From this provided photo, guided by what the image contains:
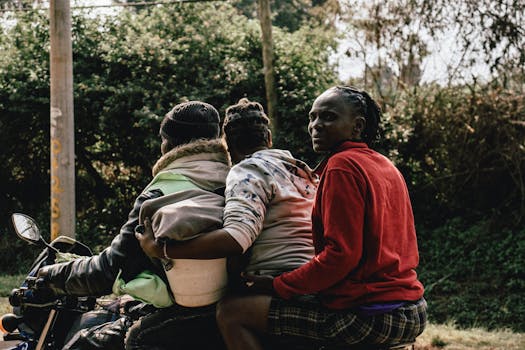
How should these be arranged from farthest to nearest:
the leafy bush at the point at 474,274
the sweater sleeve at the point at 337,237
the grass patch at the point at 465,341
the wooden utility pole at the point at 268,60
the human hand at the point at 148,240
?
the wooden utility pole at the point at 268,60
the leafy bush at the point at 474,274
the grass patch at the point at 465,341
the human hand at the point at 148,240
the sweater sleeve at the point at 337,237

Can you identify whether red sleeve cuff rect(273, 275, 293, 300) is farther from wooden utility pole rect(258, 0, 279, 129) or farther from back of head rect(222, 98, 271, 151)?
wooden utility pole rect(258, 0, 279, 129)

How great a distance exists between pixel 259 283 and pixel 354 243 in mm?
406

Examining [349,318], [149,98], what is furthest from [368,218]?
[149,98]

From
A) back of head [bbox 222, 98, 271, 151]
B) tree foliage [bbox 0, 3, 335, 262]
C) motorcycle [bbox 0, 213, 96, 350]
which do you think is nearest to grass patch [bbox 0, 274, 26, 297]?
tree foliage [bbox 0, 3, 335, 262]

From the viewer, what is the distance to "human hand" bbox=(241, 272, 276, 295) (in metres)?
2.65

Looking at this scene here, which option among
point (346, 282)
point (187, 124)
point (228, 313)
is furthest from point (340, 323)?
point (187, 124)

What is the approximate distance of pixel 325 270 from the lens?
255cm

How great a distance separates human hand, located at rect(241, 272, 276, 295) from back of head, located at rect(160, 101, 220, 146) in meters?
0.70

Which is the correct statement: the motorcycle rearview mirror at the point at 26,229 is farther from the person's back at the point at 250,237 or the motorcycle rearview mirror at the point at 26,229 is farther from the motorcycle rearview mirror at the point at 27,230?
the person's back at the point at 250,237

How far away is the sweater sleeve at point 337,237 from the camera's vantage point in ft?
8.36

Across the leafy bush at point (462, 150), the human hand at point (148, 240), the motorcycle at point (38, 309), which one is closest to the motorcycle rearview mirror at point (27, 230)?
the motorcycle at point (38, 309)

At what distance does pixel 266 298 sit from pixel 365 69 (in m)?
11.9

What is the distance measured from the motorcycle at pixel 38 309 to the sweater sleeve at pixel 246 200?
1040mm

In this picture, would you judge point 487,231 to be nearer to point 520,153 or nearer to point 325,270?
point 520,153
